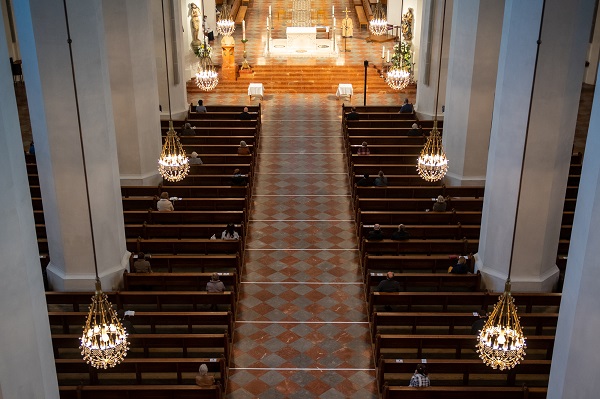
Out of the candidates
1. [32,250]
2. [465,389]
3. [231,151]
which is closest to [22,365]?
[32,250]

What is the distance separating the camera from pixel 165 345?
12.0 metres

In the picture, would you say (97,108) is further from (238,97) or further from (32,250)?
(238,97)

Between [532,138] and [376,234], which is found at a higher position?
[532,138]

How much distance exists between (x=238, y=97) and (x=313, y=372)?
16811 mm

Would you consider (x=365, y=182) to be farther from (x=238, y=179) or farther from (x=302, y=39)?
(x=302, y=39)

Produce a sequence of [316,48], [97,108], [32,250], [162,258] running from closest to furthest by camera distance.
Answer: [32,250]
[97,108]
[162,258]
[316,48]

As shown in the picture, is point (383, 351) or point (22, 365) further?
point (383, 351)

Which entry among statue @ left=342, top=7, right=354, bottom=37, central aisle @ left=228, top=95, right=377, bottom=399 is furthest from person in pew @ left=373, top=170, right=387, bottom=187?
statue @ left=342, top=7, right=354, bottom=37

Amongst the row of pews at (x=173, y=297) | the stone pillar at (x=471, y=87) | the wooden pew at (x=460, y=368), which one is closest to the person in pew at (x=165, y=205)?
the row of pews at (x=173, y=297)

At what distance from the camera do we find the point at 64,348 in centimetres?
1223

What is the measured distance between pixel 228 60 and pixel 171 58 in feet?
18.9

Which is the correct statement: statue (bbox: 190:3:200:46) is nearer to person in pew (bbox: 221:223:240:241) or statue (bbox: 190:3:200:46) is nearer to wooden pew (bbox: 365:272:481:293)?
person in pew (bbox: 221:223:240:241)

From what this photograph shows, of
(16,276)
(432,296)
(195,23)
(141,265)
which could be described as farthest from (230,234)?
(195,23)

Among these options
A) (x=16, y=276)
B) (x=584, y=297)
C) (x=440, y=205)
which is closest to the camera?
(x=16, y=276)
